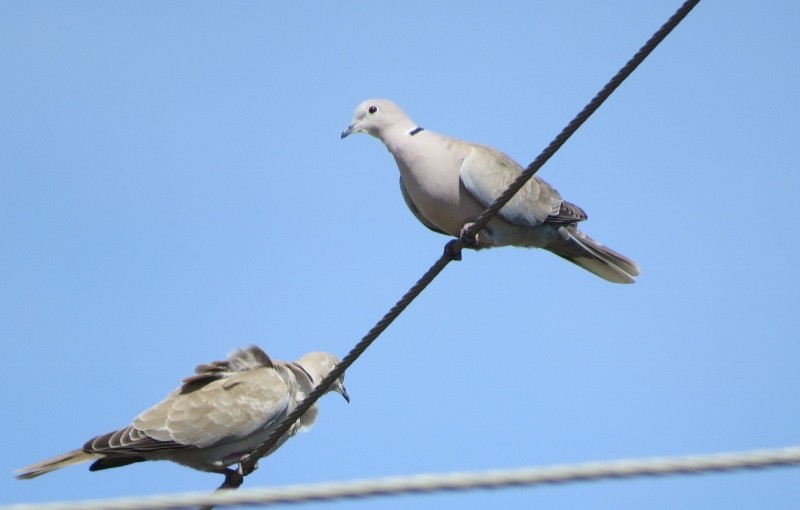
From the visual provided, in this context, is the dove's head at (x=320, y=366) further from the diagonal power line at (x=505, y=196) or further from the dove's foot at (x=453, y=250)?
the diagonal power line at (x=505, y=196)

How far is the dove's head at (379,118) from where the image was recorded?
730cm

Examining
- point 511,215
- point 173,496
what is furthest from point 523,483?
point 511,215

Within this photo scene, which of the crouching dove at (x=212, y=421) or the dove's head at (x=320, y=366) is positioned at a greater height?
the dove's head at (x=320, y=366)

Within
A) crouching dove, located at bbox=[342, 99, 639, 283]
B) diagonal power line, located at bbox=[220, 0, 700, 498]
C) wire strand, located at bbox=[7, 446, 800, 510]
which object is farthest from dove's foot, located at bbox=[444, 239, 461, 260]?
wire strand, located at bbox=[7, 446, 800, 510]

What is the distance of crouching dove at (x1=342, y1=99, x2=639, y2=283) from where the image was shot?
6.73m

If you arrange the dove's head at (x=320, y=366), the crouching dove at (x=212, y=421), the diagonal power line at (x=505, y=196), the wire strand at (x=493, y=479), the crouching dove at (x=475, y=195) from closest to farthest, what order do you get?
the wire strand at (x=493, y=479), the diagonal power line at (x=505, y=196), the crouching dove at (x=212, y=421), the crouching dove at (x=475, y=195), the dove's head at (x=320, y=366)

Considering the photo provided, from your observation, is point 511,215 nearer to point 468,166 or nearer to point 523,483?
point 468,166

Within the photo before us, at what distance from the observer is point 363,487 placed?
2.39 metres

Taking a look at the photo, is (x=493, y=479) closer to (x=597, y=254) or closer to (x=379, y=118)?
(x=597, y=254)

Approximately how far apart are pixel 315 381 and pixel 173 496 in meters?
4.97

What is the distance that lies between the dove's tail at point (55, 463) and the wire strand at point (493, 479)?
410 centimetres

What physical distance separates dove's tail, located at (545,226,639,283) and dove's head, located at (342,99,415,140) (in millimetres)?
1168

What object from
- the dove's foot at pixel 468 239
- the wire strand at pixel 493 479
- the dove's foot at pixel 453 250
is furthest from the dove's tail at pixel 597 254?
the wire strand at pixel 493 479

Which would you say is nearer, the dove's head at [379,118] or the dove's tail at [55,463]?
the dove's tail at [55,463]
